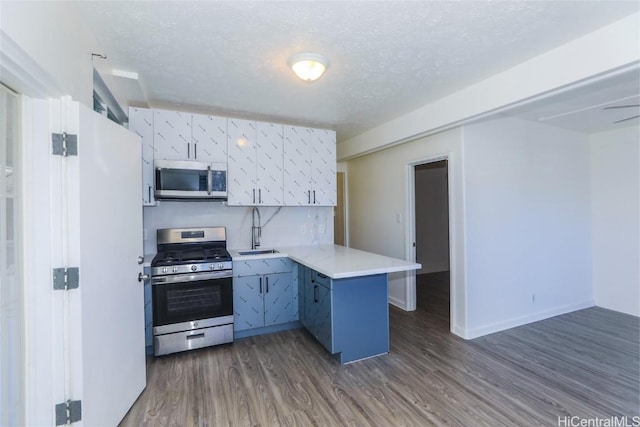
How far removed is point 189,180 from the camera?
3.19 m

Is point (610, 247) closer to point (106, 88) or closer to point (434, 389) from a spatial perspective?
point (434, 389)

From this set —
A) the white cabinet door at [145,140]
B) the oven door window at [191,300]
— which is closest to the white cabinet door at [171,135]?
the white cabinet door at [145,140]

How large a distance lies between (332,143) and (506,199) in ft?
7.45

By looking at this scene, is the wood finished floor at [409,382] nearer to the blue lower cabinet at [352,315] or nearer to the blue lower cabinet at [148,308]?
the blue lower cabinet at [352,315]

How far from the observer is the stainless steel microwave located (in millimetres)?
3080

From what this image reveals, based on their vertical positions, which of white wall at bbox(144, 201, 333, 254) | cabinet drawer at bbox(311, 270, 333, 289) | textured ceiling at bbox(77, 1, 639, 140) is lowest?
cabinet drawer at bbox(311, 270, 333, 289)

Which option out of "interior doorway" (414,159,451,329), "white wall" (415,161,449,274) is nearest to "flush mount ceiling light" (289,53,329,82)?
"interior doorway" (414,159,451,329)

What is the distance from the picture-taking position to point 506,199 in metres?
3.51

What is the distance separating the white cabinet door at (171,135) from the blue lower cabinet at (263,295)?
1.41 meters

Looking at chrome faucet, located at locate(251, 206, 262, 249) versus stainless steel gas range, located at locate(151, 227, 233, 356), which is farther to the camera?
chrome faucet, located at locate(251, 206, 262, 249)

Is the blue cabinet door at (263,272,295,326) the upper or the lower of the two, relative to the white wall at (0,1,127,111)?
lower

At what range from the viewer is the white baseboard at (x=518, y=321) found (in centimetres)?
327

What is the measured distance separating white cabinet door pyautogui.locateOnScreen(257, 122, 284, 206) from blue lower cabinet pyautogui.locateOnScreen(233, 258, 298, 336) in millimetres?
799

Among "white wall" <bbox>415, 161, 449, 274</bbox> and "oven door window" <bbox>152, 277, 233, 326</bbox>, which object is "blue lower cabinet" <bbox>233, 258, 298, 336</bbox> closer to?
"oven door window" <bbox>152, 277, 233, 326</bbox>
